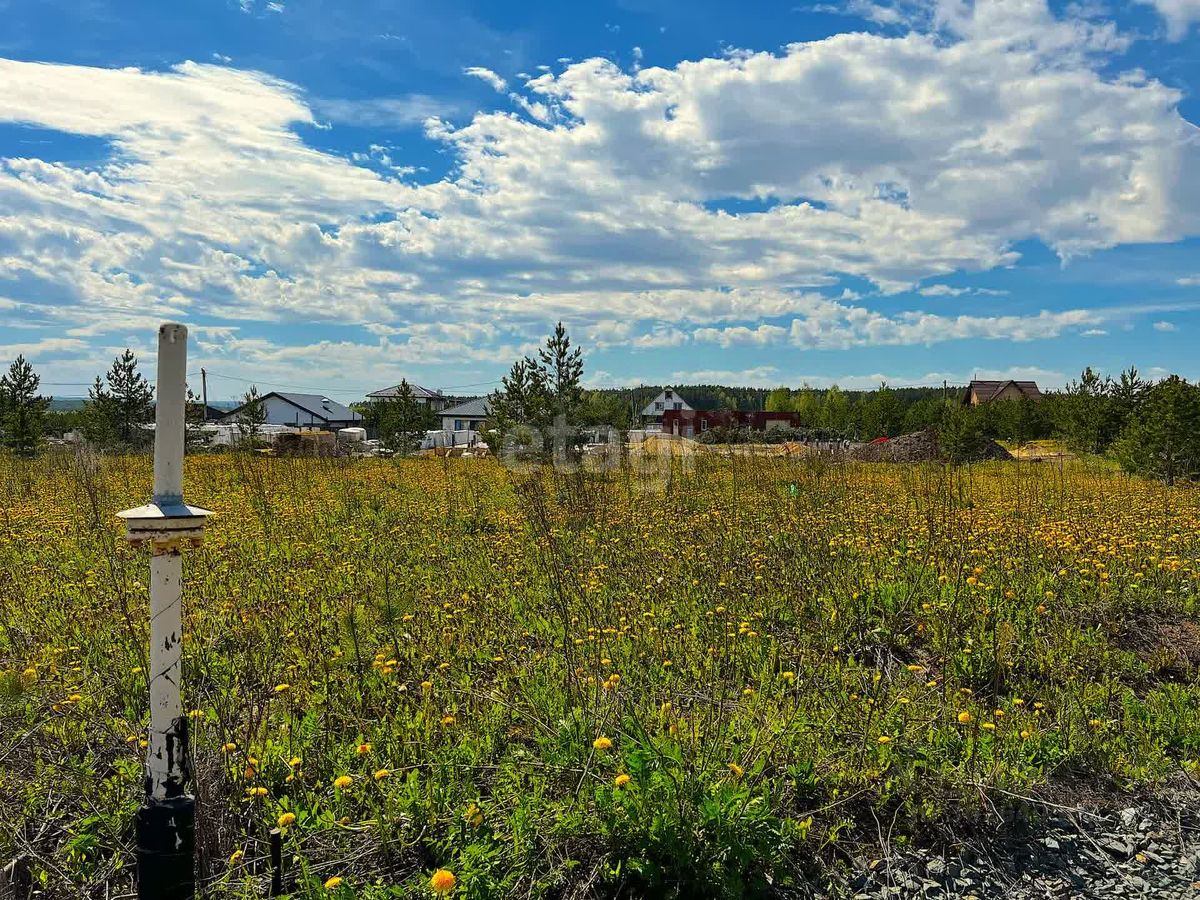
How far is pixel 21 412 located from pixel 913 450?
87.9ft

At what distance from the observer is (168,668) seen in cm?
213

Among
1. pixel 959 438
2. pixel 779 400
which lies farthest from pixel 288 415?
pixel 959 438

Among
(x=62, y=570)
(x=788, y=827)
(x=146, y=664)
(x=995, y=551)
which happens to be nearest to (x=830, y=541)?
(x=995, y=551)

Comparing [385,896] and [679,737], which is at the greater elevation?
[679,737]

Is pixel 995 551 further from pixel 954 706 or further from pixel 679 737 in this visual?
pixel 679 737

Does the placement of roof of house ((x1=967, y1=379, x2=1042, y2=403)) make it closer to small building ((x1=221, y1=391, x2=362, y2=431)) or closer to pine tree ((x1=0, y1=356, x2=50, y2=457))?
small building ((x1=221, y1=391, x2=362, y2=431))

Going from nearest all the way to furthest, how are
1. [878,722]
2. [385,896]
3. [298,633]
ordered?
[385,896]
[878,722]
[298,633]

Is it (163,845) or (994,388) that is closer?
(163,845)

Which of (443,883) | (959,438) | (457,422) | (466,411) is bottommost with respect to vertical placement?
(443,883)

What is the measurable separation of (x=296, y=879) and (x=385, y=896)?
0.37 m

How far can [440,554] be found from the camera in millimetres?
6926

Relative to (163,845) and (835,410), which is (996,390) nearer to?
(835,410)

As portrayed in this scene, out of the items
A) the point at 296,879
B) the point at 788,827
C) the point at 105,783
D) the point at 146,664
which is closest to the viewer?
the point at 296,879

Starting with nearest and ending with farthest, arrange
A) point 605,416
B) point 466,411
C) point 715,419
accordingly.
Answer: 1. point 605,416
2. point 715,419
3. point 466,411
